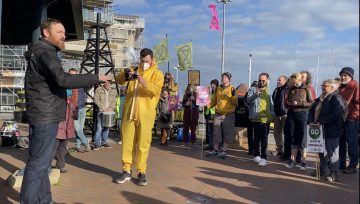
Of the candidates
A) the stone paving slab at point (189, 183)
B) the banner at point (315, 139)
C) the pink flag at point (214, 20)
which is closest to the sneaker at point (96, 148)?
the stone paving slab at point (189, 183)

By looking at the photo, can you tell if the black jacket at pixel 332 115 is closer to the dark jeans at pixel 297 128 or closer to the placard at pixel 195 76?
the dark jeans at pixel 297 128

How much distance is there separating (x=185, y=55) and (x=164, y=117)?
6809 mm

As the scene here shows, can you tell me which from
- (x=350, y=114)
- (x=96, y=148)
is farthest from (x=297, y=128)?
(x=96, y=148)

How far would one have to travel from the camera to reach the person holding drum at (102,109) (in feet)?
39.0

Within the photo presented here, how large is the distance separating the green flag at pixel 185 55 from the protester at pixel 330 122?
11487 millimetres

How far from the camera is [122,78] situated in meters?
7.23

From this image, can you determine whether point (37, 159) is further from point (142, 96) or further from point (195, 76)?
point (195, 76)

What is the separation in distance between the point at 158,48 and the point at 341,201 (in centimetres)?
1480

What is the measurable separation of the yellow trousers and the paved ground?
0.35 meters

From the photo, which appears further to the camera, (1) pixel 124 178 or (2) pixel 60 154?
(2) pixel 60 154

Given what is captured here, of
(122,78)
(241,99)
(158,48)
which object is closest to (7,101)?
(158,48)

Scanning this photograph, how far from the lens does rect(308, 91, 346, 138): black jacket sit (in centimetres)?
804

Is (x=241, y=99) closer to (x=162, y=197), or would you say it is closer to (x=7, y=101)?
(x=162, y=197)

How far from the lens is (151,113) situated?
290 inches
